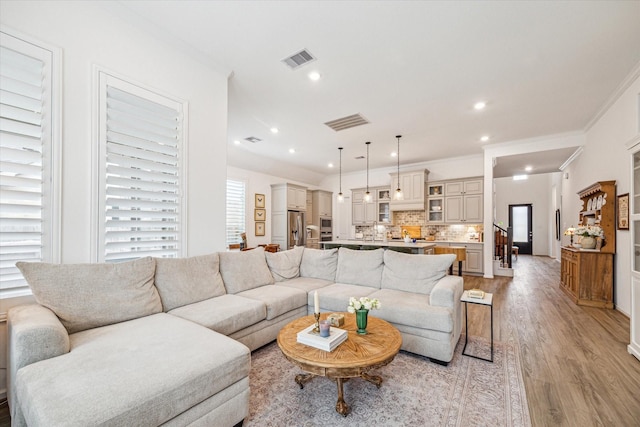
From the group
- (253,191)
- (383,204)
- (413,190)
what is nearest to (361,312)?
(253,191)

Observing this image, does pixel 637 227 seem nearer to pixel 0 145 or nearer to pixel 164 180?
pixel 164 180

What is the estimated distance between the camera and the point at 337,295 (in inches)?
120

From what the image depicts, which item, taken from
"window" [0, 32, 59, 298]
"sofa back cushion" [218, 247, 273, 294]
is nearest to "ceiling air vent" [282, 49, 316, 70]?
"window" [0, 32, 59, 298]

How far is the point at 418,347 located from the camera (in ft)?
8.18

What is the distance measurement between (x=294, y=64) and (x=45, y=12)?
6.68ft

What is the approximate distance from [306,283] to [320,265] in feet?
1.33

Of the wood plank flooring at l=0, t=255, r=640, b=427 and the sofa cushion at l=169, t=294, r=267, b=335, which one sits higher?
the sofa cushion at l=169, t=294, r=267, b=335

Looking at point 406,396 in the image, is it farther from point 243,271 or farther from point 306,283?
point 243,271

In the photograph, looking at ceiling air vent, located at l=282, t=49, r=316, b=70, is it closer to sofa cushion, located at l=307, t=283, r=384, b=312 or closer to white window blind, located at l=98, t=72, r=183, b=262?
white window blind, located at l=98, t=72, r=183, b=262

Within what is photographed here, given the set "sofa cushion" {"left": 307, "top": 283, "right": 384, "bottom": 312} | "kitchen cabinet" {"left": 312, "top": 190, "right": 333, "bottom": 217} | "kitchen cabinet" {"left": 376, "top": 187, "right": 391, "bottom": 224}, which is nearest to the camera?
"sofa cushion" {"left": 307, "top": 283, "right": 384, "bottom": 312}

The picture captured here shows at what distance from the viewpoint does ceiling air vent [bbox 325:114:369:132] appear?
4.51 metres

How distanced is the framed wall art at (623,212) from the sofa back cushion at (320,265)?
3815 millimetres

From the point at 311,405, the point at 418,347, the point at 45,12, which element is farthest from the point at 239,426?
the point at 45,12

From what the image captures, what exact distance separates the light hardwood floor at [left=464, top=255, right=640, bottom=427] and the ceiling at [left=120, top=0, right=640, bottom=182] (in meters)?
3.01
